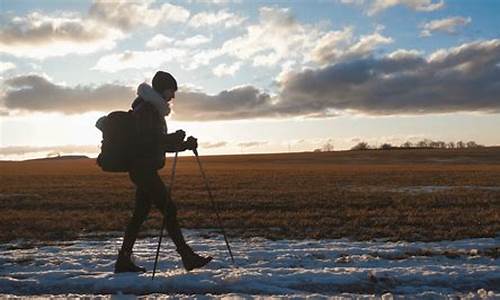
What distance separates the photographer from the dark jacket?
6.61 metres

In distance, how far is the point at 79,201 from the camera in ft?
62.0

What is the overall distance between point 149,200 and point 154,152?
0.63m

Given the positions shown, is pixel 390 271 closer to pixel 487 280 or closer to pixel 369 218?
pixel 487 280

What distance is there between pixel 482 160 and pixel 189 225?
82673 millimetres

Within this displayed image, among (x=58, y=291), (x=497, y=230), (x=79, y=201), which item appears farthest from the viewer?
(x=79, y=201)

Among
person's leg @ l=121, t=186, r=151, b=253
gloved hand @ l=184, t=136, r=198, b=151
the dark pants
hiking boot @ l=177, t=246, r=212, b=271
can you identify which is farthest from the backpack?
hiking boot @ l=177, t=246, r=212, b=271

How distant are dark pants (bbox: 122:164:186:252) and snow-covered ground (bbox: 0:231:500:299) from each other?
0.48 meters

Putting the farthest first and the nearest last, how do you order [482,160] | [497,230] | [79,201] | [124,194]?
[482,160]
[124,194]
[79,201]
[497,230]

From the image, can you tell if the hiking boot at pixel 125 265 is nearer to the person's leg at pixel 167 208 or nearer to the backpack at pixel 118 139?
the person's leg at pixel 167 208

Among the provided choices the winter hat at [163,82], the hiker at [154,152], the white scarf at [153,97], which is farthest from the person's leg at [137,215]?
the winter hat at [163,82]

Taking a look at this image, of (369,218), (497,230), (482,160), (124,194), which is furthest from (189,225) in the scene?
(482,160)

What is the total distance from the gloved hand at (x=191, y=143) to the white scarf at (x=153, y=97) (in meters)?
0.45

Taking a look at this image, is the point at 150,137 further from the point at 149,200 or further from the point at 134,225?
the point at 134,225

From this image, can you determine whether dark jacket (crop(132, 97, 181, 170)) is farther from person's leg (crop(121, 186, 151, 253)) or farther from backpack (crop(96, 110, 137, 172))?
person's leg (crop(121, 186, 151, 253))
